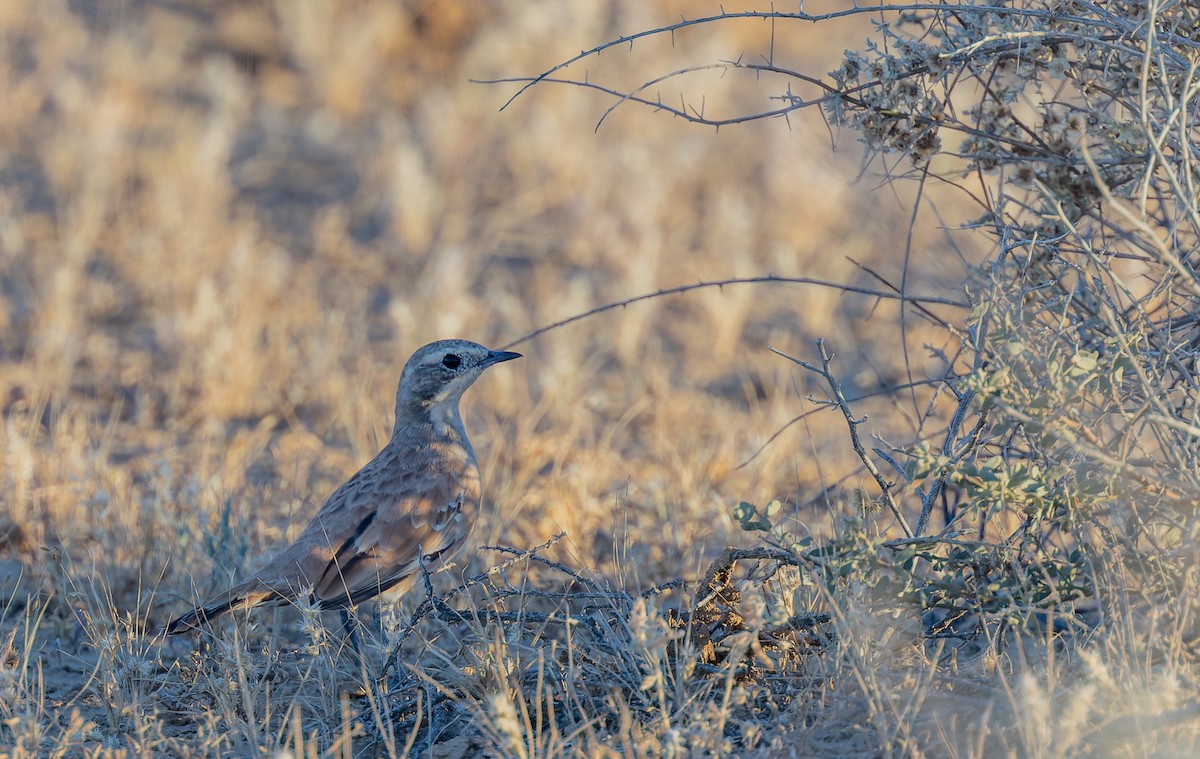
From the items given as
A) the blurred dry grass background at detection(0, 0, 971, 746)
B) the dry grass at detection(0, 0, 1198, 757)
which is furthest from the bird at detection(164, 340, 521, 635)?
the blurred dry grass background at detection(0, 0, 971, 746)

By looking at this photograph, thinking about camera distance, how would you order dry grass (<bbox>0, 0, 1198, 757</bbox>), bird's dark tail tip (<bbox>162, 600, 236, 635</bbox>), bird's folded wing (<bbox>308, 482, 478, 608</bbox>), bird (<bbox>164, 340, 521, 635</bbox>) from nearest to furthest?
1. dry grass (<bbox>0, 0, 1198, 757</bbox>)
2. bird's dark tail tip (<bbox>162, 600, 236, 635</bbox>)
3. bird (<bbox>164, 340, 521, 635</bbox>)
4. bird's folded wing (<bbox>308, 482, 478, 608</bbox>)

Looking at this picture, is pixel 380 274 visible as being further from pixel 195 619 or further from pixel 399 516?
pixel 195 619

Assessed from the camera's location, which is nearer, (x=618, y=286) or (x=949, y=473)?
(x=949, y=473)

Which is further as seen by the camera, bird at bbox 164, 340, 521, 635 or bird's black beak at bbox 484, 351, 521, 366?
bird's black beak at bbox 484, 351, 521, 366

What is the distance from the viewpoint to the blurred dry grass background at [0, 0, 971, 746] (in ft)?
20.3

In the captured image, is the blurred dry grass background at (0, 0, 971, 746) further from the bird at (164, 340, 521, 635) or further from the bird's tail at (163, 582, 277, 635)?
the bird at (164, 340, 521, 635)

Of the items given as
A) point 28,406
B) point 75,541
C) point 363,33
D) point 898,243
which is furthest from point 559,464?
point 363,33

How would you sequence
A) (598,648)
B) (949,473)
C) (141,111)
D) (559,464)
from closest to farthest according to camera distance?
(949,473) → (598,648) → (559,464) → (141,111)

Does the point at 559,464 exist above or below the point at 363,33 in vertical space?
below

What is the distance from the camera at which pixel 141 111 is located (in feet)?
38.7

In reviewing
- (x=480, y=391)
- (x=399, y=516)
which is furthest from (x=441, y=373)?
(x=480, y=391)

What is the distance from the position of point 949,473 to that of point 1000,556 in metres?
0.37

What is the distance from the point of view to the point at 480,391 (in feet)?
27.6

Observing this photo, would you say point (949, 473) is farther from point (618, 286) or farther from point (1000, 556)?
point (618, 286)
